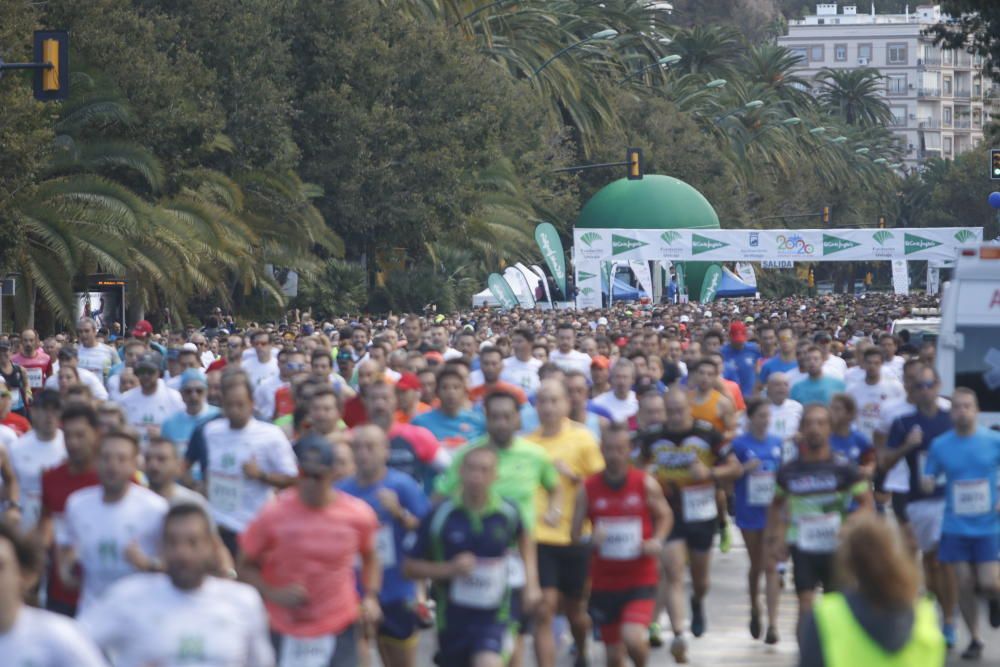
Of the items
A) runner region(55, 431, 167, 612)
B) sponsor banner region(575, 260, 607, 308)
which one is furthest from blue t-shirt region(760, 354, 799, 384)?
sponsor banner region(575, 260, 607, 308)

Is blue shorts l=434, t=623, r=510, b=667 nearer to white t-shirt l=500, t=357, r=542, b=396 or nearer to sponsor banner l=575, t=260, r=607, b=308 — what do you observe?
white t-shirt l=500, t=357, r=542, b=396

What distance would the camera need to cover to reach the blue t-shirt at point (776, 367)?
1758 centimetres

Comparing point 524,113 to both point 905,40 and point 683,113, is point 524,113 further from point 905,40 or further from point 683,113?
point 905,40

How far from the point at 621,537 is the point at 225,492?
219 cm

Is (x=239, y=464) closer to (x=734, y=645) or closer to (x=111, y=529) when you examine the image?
(x=111, y=529)

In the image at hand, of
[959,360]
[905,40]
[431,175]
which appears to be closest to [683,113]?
[431,175]

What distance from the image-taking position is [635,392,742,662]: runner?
11117 mm

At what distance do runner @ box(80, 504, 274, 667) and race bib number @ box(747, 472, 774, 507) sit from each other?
6.20m

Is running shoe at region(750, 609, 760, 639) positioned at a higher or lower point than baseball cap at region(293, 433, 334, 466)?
lower

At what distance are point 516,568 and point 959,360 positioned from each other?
6598 mm

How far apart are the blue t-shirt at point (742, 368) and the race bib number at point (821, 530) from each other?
8551 millimetres

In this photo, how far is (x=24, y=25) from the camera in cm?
2880

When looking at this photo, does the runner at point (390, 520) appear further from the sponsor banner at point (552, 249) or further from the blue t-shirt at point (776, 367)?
the sponsor banner at point (552, 249)

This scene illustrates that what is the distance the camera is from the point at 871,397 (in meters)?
15.3
